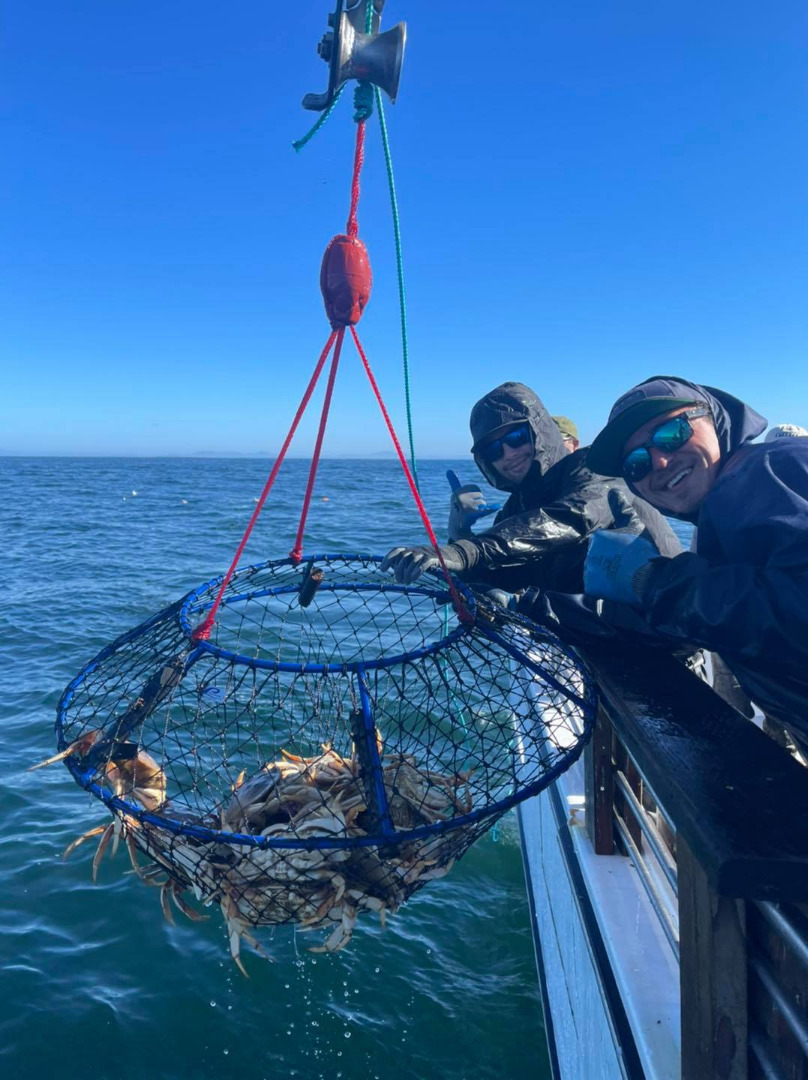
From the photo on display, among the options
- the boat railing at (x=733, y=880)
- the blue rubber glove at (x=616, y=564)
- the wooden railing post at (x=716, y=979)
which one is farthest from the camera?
the blue rubber glove at (x=616, y=564)

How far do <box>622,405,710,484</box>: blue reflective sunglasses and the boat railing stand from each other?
85 cm

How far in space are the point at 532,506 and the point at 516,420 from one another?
56 cm

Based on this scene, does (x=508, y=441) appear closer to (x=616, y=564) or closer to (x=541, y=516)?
(x=541, y=516)

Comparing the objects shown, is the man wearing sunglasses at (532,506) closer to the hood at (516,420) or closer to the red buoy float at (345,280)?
the hood at (516,420)

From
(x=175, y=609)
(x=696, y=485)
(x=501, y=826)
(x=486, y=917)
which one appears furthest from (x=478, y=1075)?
(x=696, y=485)

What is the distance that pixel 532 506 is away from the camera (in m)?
4.34

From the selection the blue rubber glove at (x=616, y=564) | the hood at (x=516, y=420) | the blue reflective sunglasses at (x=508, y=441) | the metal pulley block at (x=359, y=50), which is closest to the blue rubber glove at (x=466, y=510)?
the hood at (x=516, y=420)

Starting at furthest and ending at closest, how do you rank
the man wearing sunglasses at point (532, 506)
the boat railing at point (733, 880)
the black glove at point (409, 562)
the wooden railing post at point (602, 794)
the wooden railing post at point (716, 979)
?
the man wearing sunglasses at point (532, 506) → the wooden railing post at point (602, 794) → the black glove at point (409, 562) → the wooden railing post at point (716, 979) → the boat railing at point (733, 880)

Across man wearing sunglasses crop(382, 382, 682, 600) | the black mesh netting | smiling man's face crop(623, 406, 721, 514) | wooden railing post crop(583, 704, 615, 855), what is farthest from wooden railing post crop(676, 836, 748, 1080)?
man wearing sunglasses crop(382, 382, 682, 600)

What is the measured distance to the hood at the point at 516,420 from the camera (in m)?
4.09

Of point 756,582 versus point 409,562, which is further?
point 409,562

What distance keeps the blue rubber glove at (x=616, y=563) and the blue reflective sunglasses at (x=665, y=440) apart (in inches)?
10.2

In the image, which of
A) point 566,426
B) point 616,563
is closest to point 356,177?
point 616,563

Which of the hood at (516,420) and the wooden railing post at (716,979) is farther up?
the hood at (516,420)
